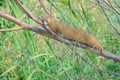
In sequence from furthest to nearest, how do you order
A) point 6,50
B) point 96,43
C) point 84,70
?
point 6,50
point 84,70
point 96,43

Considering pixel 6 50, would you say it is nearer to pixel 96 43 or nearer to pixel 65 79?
pixel 65 79

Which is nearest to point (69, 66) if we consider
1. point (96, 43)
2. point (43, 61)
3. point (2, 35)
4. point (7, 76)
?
point (43, 61)

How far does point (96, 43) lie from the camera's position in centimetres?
130

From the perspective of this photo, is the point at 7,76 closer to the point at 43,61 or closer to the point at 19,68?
the point at 19,68

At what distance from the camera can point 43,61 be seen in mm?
2451

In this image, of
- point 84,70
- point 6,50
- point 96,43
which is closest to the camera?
point 96,43

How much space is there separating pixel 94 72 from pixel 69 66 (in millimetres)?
157

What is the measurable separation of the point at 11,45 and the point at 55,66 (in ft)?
1.37

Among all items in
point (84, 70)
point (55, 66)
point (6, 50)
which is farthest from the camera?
point (6, 50)

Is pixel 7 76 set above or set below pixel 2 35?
below

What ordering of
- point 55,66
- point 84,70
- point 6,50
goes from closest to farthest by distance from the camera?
point 84,70
point 55,66
point 6,50

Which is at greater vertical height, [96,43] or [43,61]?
[96,43]

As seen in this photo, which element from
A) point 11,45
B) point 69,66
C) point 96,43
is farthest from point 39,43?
point 96,43

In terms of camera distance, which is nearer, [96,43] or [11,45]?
[96,43]
